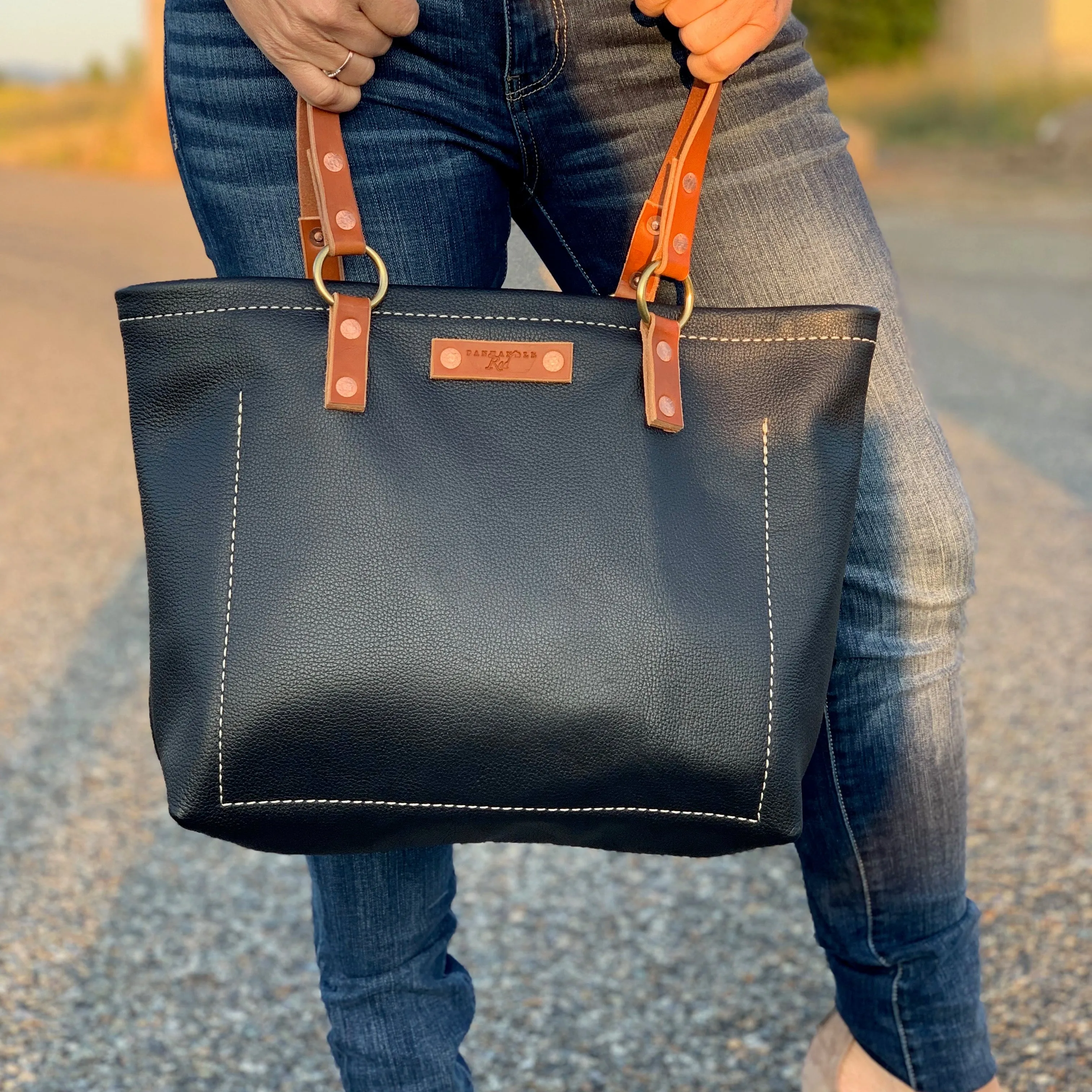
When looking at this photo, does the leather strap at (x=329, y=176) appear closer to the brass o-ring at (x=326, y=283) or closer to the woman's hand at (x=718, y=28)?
the brass o-ring at (x=326, y=283)

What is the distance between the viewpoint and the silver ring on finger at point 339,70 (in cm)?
103

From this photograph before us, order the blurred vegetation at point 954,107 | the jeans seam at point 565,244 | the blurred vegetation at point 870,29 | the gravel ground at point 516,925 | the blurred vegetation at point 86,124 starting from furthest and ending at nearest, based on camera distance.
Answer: the blurred vegetation at point 870,29 → the blurred vegetation at point 954,107 → the blurred vegetation at point 86,124 → the gravel ground at point 516,925 → the jeans seam at point 565,244

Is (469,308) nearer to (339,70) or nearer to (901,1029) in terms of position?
(339,70)

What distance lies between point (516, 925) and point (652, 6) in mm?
1408

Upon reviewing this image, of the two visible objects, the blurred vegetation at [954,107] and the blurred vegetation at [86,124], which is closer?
the blurred vegetation at [86,124]

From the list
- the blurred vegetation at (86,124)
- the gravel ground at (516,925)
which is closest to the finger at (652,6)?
Answer: the gravel ground at (516,925)

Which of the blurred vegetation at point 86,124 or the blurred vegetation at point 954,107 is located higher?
the blurred vegetation at point 86,124

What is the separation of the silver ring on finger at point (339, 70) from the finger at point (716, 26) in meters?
0.26

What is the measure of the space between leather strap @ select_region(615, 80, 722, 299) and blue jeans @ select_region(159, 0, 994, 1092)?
0.03 meters

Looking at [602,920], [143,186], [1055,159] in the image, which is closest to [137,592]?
[602,920]

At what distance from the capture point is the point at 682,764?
1004 mm

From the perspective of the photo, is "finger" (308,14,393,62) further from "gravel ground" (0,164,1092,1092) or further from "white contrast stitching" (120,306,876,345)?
"gravel ground" (0,164,1092,1092)

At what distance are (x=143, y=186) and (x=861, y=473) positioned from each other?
11.5 m

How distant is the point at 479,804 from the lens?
3.34 ft
